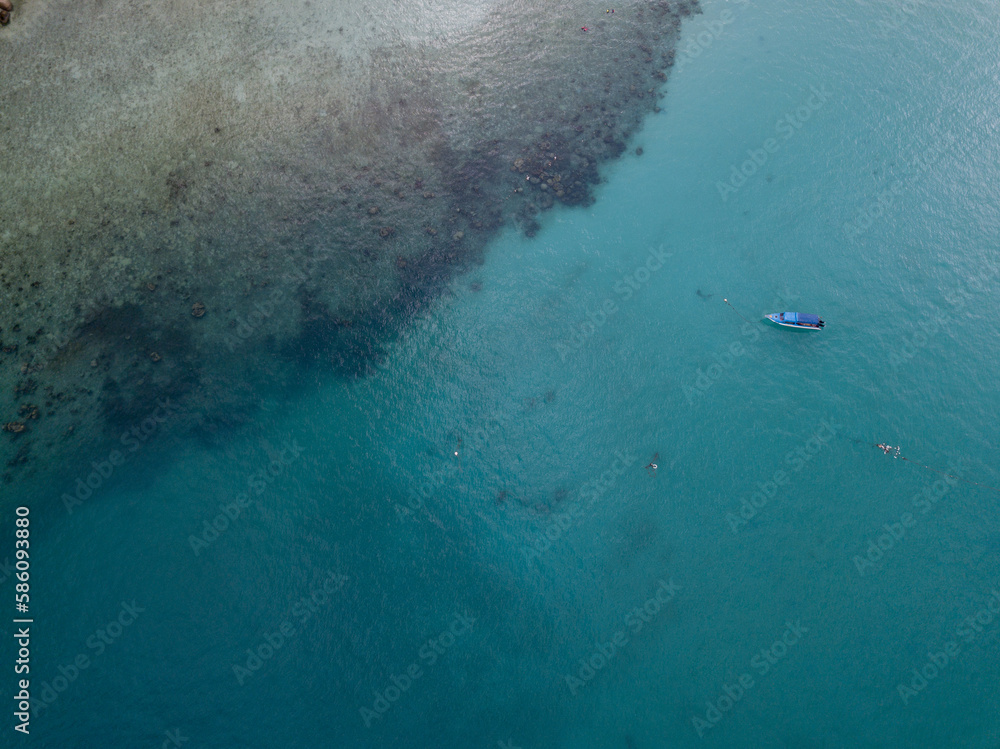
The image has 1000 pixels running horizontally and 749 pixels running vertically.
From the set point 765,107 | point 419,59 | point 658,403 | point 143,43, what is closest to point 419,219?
point 419,59

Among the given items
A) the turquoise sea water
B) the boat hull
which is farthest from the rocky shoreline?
the boat hull

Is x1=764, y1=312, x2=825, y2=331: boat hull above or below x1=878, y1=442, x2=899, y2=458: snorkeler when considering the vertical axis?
above

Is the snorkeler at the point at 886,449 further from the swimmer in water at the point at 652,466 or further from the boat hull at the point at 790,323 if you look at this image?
the swimmer in water at the point at 652,466

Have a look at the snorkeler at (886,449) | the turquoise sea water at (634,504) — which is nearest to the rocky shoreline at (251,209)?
the turquoise sea water at (634,504)

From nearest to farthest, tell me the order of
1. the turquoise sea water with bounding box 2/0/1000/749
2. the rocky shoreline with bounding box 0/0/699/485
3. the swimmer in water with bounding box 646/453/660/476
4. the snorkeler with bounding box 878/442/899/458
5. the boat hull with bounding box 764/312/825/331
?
the turquoise sea water with bounding box 2/0/1000/749 → the rocky shoreline with bounding box 0/0/699/485 → the swimmer in water with bounding box 646/453/660/476 → the snorkeler with bounding box 878/442/899/458 → the boat hull with bounding box 764/312/825/331

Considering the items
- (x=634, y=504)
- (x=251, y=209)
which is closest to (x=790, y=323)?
(x=634, y=504)

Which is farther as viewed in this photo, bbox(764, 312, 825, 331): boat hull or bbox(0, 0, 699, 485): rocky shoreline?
bbox(764, 312, 825, 331): boat hull

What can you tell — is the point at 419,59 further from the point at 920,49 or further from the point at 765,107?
the point at 920,49

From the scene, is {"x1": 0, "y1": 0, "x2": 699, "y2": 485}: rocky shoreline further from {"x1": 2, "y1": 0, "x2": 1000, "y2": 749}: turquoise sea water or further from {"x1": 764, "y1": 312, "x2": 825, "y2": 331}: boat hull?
{"x1": 764, "y1": 312, "x2": 825, "y2": 331}: boat hull
